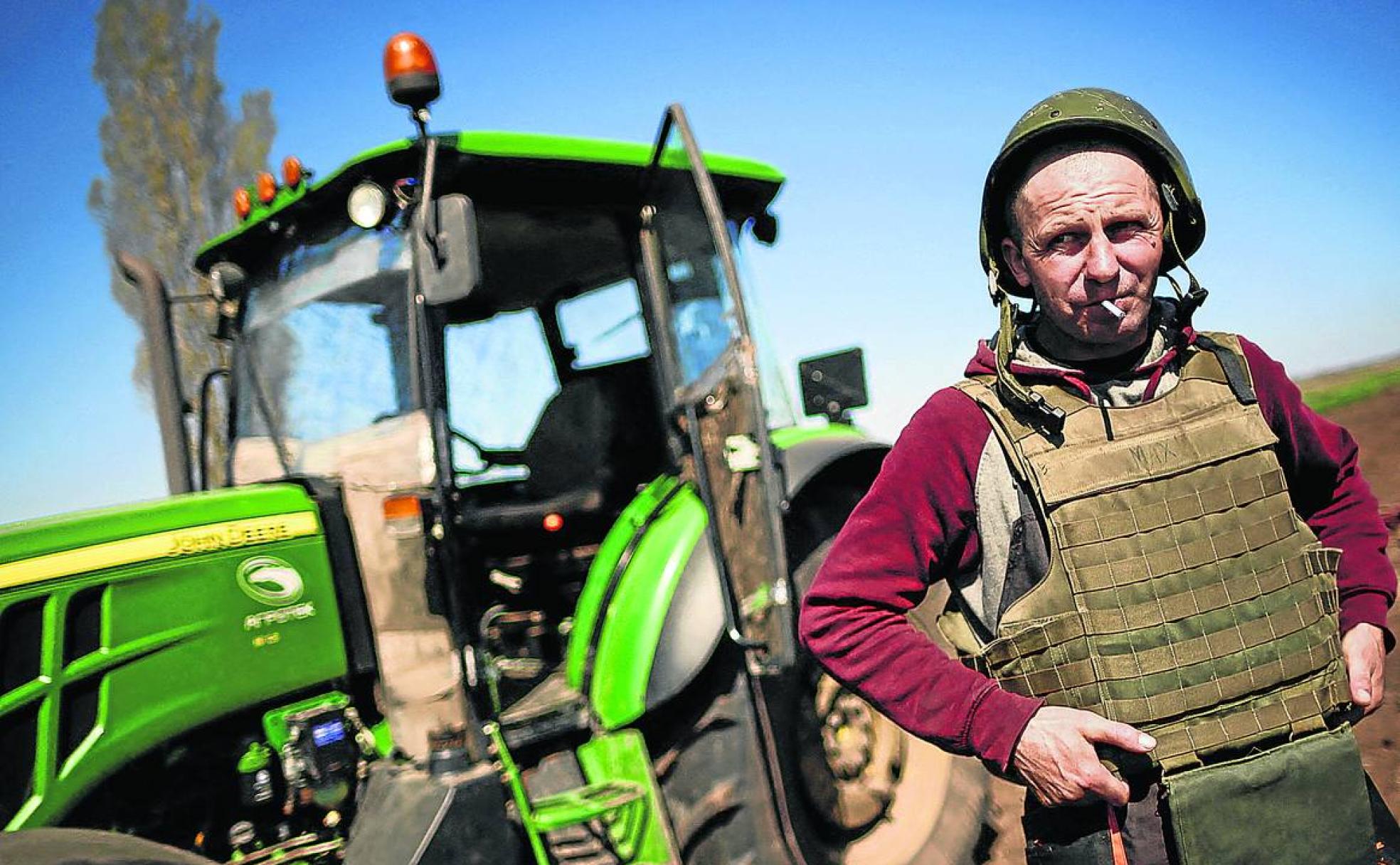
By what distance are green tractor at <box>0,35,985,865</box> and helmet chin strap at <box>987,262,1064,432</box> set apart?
89 centimetres

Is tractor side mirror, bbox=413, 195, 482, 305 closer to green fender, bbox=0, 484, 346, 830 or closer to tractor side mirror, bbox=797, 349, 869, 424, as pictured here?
green fender, bbox=0, 484, 346, 830

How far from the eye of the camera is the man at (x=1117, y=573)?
137cm

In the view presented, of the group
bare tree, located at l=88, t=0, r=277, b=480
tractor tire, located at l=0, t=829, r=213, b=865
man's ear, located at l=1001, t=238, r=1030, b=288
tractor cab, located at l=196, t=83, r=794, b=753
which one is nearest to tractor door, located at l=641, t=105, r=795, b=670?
tractor cab, located at l=196, t=83, r=794, b=753

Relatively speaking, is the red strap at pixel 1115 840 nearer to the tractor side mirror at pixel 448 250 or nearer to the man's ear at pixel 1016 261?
the man's ear at pixel 1016 261

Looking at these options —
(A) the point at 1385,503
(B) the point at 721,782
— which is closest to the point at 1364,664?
(B) the point at 721,782

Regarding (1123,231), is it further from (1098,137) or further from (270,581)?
(270,581)

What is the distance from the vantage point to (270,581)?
2.61 m

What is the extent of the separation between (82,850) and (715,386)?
1816mm

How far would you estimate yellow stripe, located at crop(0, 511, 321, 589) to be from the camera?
7.50 ft

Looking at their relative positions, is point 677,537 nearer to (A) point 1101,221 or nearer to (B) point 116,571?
(B) point 116,571

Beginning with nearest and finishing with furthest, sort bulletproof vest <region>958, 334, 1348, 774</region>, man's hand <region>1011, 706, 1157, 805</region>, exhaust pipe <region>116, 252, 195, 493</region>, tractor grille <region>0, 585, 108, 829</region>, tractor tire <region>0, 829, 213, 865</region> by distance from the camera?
man's hand <region>1011, 706, 1157, 805</region>
bulletproof vest <region>958, 334, 1348, 774</region>
tractor tire <region>0, 829, 213, 865</region>
tractor grille <region>0, 585, 108, 829</region>
exhaust pipe <region>116, 252, 195, 493</region>

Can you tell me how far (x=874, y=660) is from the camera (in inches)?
54.8

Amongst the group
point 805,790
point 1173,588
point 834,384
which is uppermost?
point 834,384

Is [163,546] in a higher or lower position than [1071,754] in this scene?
higher
